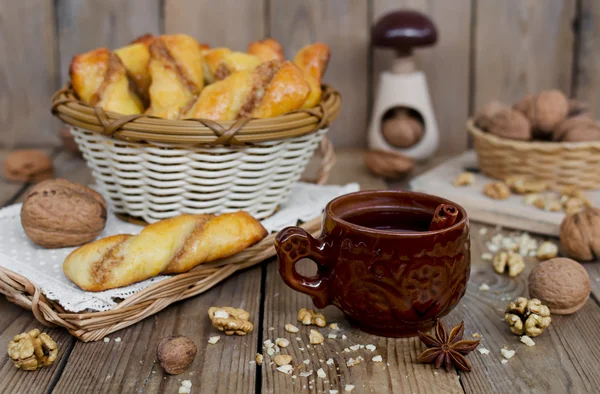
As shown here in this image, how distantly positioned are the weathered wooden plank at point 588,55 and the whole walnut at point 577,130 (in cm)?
39

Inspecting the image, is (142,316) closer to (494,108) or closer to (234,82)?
(234,82)

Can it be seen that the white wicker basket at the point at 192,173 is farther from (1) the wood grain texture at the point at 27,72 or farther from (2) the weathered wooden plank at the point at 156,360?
(1) the wood grain texture at the point at 27,72

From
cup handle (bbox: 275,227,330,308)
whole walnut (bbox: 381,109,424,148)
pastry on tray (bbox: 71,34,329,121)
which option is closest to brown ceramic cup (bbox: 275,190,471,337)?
cup handle (bbox: 275,227,330,308)

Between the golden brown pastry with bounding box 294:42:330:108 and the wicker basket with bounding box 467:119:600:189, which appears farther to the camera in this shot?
the wicker basket with bounding box 467:119:600:189

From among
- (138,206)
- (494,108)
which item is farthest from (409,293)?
(494,108)

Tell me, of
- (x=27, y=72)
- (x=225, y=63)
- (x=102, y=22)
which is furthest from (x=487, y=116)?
(x=27, y=72)

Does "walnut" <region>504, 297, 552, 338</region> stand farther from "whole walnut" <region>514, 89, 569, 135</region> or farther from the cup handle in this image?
"whole walnut" <region>514, 89, 569, 135</region>

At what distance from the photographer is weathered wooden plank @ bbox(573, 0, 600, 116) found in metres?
1.52

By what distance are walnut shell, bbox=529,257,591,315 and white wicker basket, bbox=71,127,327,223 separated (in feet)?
1.21

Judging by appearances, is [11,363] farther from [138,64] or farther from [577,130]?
[577,130]

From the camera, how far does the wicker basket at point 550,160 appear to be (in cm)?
116

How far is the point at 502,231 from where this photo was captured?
1109 millimetres

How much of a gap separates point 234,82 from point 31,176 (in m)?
0.61

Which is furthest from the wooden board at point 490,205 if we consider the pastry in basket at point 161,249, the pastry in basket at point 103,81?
the pastry in basket at point 103,81
